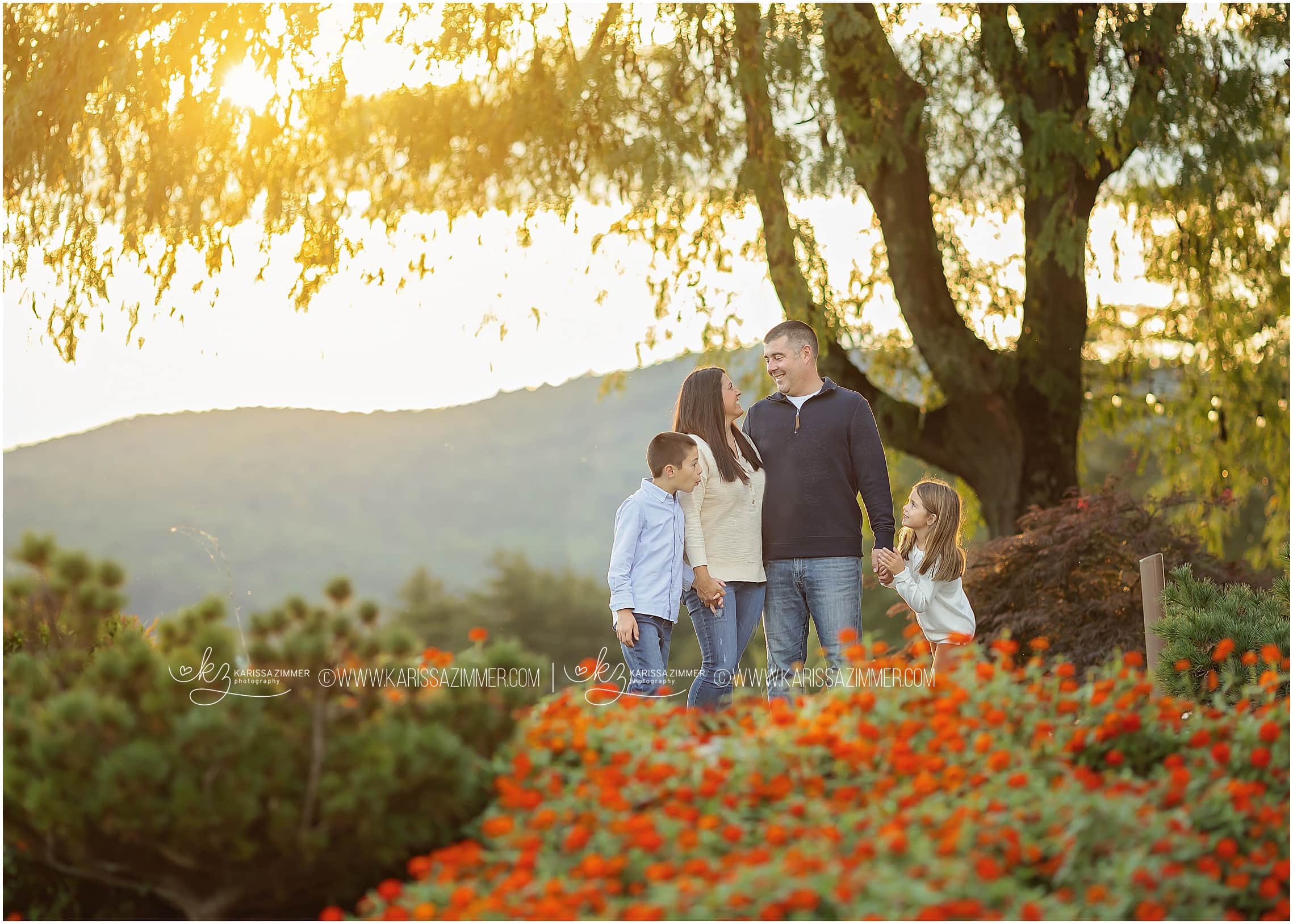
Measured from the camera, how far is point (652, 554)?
411cm

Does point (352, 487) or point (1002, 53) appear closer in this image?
point (1002, 53)

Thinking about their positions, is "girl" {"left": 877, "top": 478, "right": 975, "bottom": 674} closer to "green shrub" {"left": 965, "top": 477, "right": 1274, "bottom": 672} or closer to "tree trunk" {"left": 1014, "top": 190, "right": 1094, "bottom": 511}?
"green shrub" {"left": 965, "top": 477, "right": 1274, "bottom": 672}

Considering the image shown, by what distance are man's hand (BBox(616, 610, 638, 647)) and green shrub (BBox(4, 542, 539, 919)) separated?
4.10 feet

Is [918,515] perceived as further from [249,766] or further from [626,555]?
[249,766]

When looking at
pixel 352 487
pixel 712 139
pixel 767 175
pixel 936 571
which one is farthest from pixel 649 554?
pixel 352 487

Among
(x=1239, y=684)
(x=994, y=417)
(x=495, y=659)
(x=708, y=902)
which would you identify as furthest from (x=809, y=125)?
(x=708, y=902)

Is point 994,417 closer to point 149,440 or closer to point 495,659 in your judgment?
point 495,659

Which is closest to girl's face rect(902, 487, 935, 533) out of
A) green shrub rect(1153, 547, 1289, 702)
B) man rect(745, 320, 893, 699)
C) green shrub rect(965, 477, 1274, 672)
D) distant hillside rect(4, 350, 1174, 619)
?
man rect(745, 320, 893, 699)

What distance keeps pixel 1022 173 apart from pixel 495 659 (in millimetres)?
5852

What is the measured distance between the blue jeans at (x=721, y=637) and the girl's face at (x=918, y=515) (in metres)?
0.66

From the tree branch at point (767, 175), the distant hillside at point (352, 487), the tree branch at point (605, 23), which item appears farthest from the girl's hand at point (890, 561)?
the distant hillside at point (352, 487)

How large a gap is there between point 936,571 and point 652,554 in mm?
1107

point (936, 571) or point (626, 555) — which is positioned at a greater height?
point (626, 555)

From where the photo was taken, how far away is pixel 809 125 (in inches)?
276
